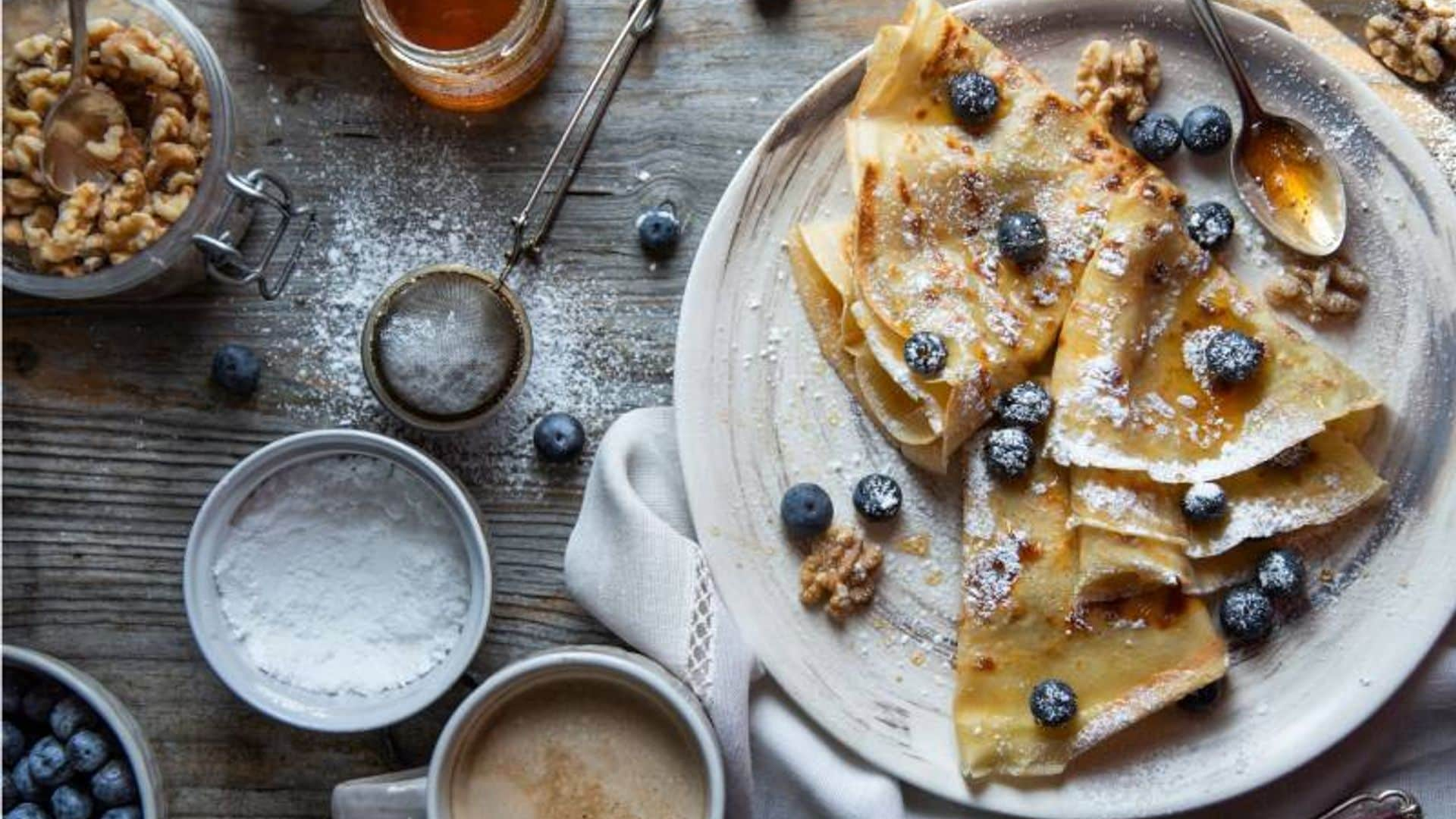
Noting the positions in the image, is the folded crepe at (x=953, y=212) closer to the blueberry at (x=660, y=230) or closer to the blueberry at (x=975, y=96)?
the blueberry at (x=975, y=96)

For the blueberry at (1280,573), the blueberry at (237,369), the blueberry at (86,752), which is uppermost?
the blueberry at (1280,573)

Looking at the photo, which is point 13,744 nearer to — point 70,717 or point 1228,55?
point 70,717

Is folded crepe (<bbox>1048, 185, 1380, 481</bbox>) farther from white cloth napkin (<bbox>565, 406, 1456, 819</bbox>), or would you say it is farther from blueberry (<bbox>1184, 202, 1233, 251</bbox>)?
white cloth napkin (<bbox>565, 406, 1456, 819</bbox>)

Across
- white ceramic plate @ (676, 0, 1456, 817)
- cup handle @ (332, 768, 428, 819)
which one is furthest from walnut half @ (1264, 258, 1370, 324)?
cup handle @ (332, 768, 428, 819)

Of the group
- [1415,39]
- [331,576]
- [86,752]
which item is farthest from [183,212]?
[1415,39]

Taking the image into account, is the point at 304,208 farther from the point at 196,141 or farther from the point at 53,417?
the point at 53,417

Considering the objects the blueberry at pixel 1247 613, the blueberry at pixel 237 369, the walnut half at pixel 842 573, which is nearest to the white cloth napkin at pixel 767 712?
the walnut half at pixel 842 573
